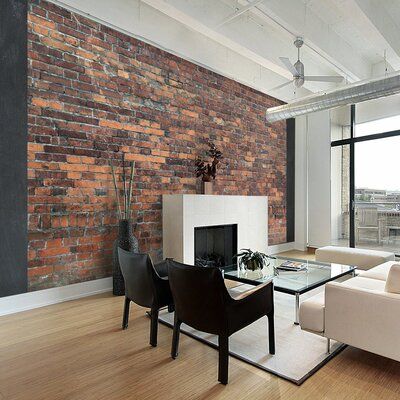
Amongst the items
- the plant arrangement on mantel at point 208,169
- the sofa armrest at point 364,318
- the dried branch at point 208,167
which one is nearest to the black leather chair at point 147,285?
the sofa armrest at point 364,318

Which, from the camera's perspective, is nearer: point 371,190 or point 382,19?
point 382,19

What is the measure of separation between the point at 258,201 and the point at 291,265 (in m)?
2.00

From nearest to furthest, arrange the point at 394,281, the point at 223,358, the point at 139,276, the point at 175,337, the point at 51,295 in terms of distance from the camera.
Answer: the point at 223,358 < the point at 394,281 < the point at 175,337 < the point at 139,276 < the point at 51,295

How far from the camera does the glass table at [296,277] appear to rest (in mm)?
2883

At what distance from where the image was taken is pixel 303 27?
4.29 metres

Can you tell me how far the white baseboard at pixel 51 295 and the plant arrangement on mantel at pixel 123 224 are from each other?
9.5 inches

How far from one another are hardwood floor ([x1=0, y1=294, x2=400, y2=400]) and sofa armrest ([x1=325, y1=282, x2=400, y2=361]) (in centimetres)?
20

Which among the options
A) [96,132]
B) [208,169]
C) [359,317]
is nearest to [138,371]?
[359,317]

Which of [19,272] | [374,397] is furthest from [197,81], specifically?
[374,397]

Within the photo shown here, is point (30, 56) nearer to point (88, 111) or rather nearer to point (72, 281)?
point (88, 111)

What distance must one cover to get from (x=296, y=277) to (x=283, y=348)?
93cm

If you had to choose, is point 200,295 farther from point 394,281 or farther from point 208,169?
point 208,169

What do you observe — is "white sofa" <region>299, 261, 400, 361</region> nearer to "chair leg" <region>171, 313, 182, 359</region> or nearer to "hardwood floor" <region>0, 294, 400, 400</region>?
"hardwood floor" <region>0, 294, 400, 400</region>

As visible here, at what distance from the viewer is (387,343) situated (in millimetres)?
2027
